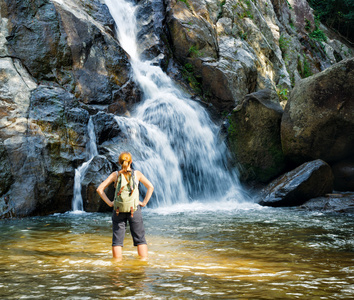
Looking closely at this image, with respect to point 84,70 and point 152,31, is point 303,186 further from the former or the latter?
point 152,31

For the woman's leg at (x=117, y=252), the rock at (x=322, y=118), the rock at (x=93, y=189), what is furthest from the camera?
the rock at (x=322, y=118)

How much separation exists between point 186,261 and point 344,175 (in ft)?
33.8

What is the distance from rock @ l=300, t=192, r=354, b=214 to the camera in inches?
425

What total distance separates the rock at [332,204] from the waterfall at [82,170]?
663 centimetres

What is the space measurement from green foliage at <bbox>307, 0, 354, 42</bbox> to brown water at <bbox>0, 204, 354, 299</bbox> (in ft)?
110

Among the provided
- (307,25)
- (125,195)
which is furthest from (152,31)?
(307,25)

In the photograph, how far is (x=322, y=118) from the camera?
1295cm

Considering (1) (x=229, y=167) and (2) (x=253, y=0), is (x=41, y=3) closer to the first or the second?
(1) (x=229, y=167)

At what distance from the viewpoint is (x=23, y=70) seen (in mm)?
12461

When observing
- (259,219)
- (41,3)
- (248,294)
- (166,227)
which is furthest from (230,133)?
(248,294)

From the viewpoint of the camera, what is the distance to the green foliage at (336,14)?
36531mm

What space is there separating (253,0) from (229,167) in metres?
15.1

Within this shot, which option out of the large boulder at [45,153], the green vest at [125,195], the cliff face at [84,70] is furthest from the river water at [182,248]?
the cliff face at [84,70]

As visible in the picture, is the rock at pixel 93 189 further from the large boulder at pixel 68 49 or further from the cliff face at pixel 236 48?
the cliff face at pixel 236 48
